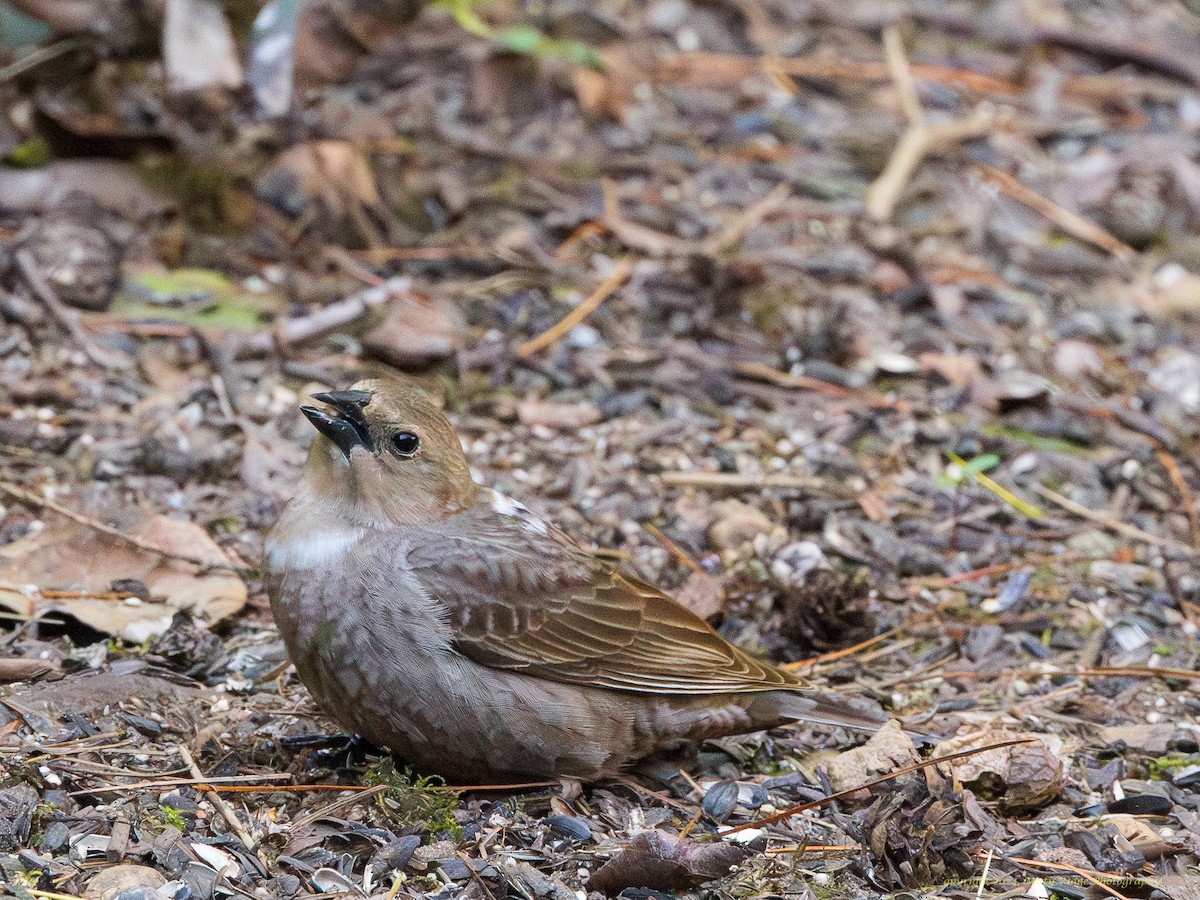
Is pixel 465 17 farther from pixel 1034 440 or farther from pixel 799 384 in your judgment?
pixel 1034 440

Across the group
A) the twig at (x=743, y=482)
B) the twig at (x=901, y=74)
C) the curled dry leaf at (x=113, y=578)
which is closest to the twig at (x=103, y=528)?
the curled dry leaf at (x=113, y=578)

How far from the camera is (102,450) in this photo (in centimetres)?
536

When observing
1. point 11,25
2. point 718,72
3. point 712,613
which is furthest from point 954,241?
point 11,25

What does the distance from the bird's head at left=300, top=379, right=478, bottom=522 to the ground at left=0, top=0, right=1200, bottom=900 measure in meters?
0.68

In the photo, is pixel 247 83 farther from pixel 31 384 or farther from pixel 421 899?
pixel 421 899

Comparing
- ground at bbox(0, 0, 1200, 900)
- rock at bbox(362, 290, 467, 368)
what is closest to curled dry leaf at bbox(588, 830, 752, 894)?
ground at bbox(0, 0, 1200, 900)

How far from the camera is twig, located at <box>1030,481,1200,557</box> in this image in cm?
561

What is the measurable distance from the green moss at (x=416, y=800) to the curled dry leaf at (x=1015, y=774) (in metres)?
1.36

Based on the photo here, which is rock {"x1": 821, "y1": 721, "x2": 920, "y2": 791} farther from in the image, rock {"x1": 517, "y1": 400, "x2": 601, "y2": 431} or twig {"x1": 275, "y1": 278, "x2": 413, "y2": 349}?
twig {"x1": 275, "y1": 278, "x2": 413, "y2": 349}

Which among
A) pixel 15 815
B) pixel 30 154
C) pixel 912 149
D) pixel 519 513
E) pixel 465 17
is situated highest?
pixel 465 17

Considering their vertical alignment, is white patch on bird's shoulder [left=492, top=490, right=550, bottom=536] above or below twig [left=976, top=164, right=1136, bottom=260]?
above

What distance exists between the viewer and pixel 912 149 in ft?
26.6

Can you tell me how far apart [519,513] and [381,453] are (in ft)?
1.70

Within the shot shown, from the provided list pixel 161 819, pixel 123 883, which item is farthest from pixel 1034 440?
pixel 123 883
